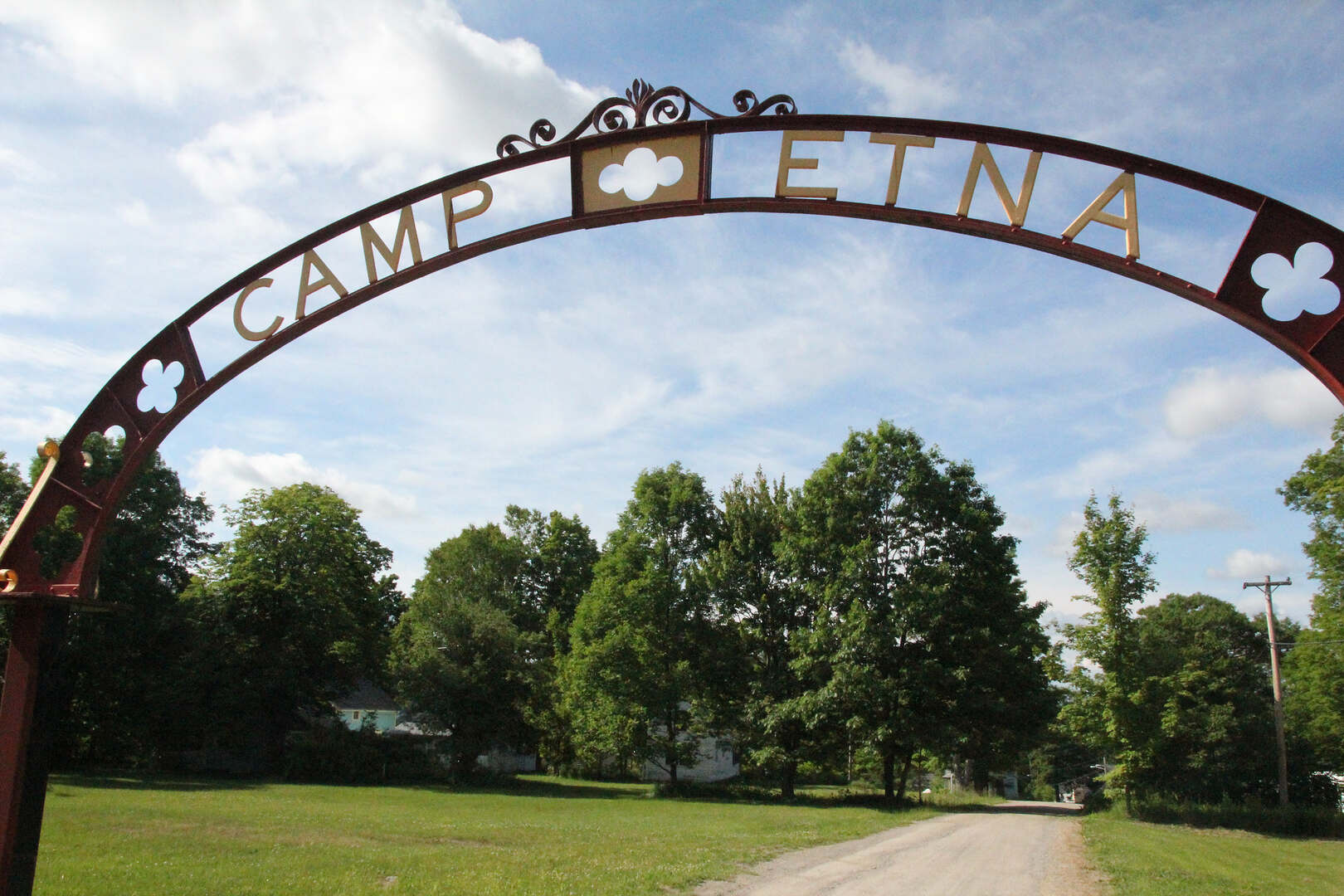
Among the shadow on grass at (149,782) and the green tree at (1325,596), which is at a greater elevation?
the green tree at (1325,596)

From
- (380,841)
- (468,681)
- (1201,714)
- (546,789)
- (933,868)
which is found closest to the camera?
(933,868)

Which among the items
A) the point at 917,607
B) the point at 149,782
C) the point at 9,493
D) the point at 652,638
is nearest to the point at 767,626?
the point at 652,638

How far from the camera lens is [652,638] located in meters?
39.5

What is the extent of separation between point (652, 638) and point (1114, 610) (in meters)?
18.4

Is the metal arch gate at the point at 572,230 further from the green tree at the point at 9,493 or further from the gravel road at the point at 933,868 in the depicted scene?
the green tree at the point at 9,493

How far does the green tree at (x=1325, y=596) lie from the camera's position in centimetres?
2873

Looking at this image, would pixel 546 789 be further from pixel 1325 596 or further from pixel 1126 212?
pixel 1126 212

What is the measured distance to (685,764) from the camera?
40469 mm

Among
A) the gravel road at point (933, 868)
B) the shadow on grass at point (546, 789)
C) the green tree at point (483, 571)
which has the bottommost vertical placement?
the shadow on grass at point (546, 789)

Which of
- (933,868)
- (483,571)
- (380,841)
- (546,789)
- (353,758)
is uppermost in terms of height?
(483,571)

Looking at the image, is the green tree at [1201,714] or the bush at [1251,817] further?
the green tree at [1201,714]

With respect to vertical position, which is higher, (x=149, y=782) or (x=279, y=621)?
(x=279, y=621)

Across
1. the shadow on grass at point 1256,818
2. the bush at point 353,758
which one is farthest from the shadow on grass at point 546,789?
the shadow on grass at point 1256,818

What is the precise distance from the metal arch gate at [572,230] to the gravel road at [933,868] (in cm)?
851
